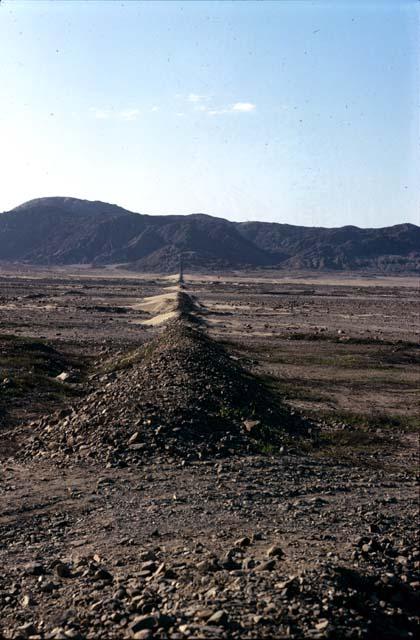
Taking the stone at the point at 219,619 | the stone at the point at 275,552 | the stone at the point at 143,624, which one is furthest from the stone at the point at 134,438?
the stone at the point at 219,619

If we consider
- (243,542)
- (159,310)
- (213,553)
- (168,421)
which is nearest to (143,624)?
(213,553)

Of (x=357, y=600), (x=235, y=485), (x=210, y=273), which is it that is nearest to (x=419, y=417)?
(x=235, y=485)

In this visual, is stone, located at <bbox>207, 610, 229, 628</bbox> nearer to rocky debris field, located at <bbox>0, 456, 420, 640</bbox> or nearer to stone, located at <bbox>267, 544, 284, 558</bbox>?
rocky debris field, located at <bbox>0, 456, 420, 640</bbox>

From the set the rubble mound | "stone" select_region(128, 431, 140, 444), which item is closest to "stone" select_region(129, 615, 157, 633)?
the rubble mound

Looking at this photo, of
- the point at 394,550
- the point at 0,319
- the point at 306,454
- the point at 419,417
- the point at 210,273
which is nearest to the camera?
the point at 394,550

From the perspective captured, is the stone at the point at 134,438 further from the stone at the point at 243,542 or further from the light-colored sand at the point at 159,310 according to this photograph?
the light-colored sand at the point at 159,310

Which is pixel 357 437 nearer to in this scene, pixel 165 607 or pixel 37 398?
pixel 37 398

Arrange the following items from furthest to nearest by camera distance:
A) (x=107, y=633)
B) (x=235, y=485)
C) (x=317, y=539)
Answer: (x=235, y=485)
(x=317, y=539)
(x=107, y=633)
